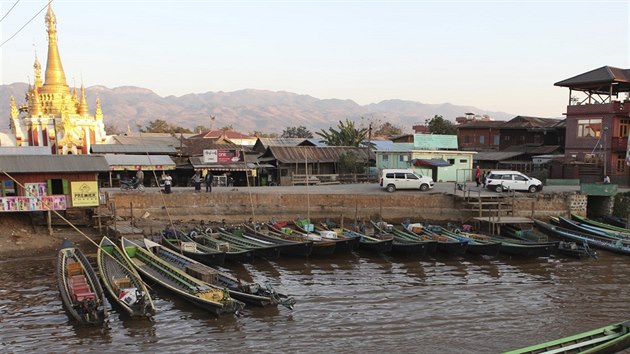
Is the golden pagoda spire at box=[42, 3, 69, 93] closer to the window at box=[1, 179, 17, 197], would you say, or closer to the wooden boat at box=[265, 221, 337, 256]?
the window at box=[1, 179, 17, 197]

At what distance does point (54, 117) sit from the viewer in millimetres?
45531

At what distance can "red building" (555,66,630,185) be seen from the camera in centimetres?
3569

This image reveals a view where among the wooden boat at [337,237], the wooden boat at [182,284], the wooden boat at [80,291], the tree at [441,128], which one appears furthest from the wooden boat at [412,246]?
the tree at [441,128]

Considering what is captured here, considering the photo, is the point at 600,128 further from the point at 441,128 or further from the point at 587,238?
the point at 441,128

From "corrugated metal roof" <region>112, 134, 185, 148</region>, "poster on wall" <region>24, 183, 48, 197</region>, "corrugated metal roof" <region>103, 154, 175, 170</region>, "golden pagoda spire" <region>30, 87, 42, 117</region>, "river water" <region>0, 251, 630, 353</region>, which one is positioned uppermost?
"golden pagoda spire" <region>30, 87, 42, 117</region>

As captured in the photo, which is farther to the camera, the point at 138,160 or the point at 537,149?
the point at 537,149

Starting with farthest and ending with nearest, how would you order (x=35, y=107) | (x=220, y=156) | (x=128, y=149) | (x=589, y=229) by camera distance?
(x=35, y=107) < (x=128, y=149) < (x=220, y=156) < (x=589, y=229)

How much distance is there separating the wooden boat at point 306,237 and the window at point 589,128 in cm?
2440

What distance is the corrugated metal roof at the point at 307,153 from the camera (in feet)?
139

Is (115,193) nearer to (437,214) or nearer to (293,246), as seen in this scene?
(293,246)

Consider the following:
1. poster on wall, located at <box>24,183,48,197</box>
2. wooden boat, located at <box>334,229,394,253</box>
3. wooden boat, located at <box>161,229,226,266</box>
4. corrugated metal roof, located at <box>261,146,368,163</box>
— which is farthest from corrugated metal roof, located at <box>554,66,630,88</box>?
poster on wall, located at <box>24,183,48,197</box>

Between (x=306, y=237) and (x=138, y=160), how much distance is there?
829 inches

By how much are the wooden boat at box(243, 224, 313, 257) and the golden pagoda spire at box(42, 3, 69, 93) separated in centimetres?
3135

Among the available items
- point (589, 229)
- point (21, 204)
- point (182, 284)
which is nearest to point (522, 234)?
point (589, 229)
